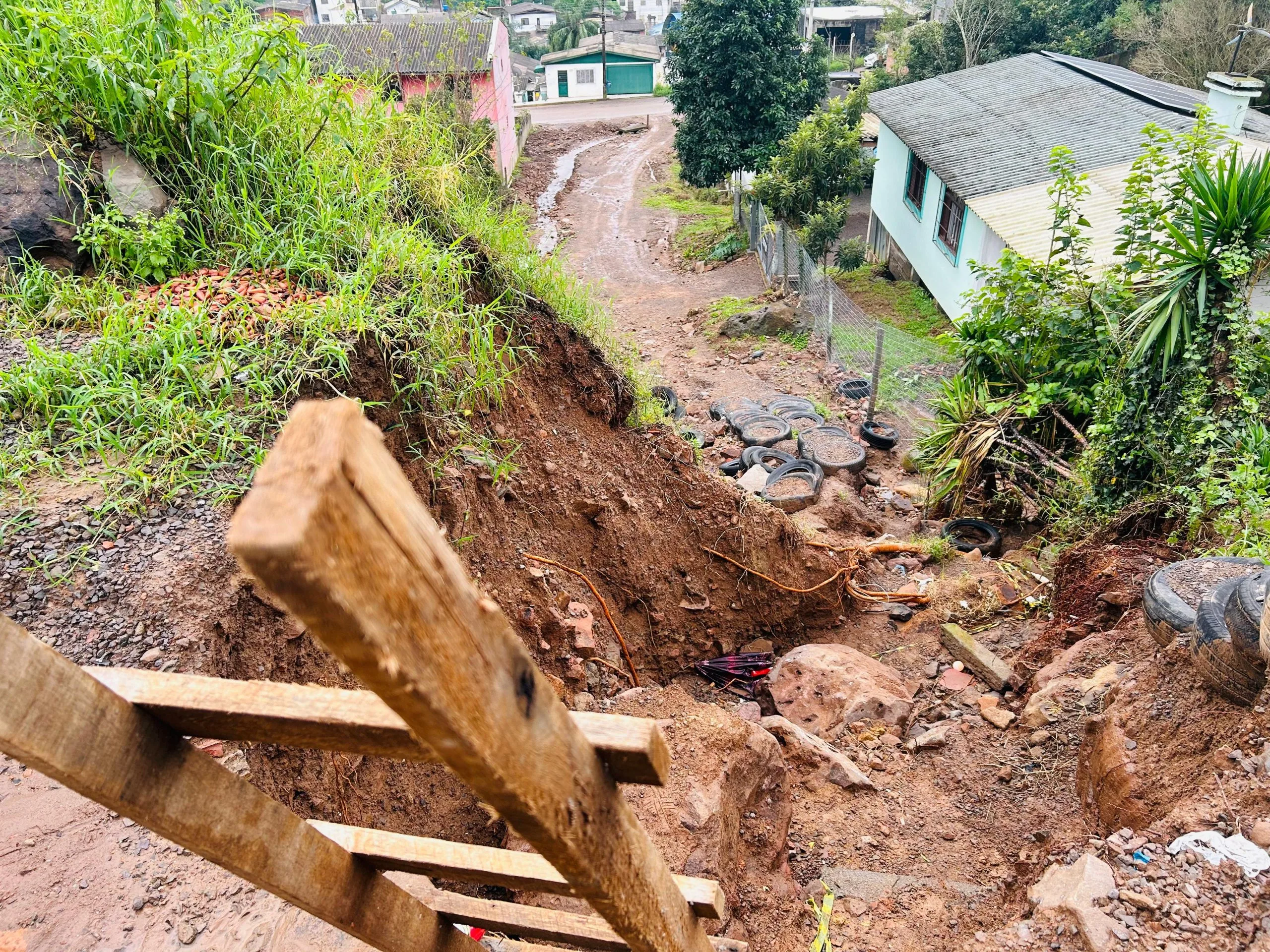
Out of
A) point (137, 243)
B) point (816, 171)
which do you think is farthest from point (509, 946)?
point (816, 171)

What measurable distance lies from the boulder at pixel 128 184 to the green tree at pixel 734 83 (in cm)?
2006

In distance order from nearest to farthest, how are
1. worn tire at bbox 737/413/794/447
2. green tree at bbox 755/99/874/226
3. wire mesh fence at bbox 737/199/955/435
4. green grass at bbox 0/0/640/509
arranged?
green grass at bbox 0/0/640/509, worn tire at bbox 737/413/794/447, wire mesh fence at bbox 737/199/955/435, green tree at bbox 755/99/874/226

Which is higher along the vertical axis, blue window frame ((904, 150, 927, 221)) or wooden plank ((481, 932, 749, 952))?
wooden plank ((481, 932, 749, 952))

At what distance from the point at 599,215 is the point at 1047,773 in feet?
77.7

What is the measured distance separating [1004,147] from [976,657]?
1330cm

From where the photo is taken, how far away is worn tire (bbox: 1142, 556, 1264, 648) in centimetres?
434

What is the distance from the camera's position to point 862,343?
46.8 ft

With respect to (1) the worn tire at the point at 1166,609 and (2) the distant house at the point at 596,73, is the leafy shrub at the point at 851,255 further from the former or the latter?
(2) the distant house at the point at 596,73

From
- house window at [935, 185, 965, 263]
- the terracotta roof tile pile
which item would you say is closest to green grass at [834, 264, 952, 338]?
house window at [935, 185, 965, 263]

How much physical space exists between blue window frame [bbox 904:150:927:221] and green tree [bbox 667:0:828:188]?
4.99 meters

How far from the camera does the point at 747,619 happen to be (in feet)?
21.4

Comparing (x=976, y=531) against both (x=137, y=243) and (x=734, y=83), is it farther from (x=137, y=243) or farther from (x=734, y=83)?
(x=734, y=83)

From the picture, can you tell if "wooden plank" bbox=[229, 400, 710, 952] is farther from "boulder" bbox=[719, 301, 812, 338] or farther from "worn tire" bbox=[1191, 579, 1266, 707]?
"boulder" bbox=[719, 301, 812, 338]

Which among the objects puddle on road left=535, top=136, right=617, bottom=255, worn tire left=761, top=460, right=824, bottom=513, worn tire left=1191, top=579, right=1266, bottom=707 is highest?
worn tire left=1191, top=579, right=1266, bottom=707
